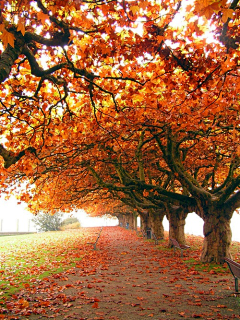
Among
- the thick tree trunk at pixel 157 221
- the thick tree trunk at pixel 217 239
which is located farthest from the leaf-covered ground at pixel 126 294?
A: the thick tree trunk at pixel 157 221

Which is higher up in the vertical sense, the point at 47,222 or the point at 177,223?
the point at 177,223

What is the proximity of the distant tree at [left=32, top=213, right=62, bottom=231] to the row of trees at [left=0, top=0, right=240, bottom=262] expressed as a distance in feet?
120

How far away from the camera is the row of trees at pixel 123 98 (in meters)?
5.39

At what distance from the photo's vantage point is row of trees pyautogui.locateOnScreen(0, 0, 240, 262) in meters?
5.39

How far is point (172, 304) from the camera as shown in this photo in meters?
6.28

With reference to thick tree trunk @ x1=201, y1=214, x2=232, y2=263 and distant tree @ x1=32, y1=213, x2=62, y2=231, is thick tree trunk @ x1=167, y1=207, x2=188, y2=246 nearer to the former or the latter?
thick tree trunk @ x1=201, y1=214, x2=232, y2=263

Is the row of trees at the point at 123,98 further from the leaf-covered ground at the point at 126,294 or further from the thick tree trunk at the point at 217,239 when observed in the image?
the leaf-covered ground at the point at 126,294

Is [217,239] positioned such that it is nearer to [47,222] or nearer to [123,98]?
[123,98]

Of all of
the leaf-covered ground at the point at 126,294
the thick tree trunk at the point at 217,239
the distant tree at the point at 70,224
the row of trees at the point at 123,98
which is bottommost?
the distant tree at the point at 70,224

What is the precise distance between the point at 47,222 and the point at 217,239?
47137 millimetres

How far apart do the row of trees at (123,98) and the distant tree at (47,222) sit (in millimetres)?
36672

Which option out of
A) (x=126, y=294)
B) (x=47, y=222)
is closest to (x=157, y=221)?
(x=126, y=294)

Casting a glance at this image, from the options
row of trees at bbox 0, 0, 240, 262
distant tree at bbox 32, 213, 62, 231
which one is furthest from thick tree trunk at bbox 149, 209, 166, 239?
distant tree at bbox 32, 213, 62, 231

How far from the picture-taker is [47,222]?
54062 mm
